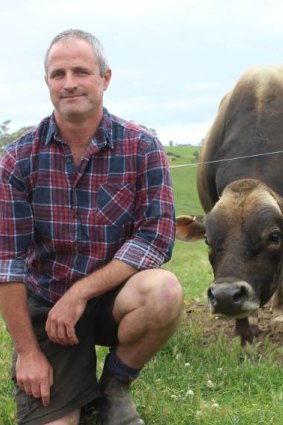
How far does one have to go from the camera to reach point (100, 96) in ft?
13.4

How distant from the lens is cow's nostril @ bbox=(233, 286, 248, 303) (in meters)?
4.94

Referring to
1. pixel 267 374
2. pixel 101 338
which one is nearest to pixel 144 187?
pixel 101 338

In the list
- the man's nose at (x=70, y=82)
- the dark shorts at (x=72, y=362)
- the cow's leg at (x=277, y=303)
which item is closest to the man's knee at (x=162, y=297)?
the dark shorts at (x=72, y=362)

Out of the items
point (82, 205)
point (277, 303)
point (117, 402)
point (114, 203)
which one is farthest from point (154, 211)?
point (277, 303)

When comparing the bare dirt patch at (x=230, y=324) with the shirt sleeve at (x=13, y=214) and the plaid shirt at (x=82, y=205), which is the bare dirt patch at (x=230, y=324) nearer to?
the plaid shirt at (x=82, y=205)

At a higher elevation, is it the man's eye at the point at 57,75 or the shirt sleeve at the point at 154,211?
the man's eye at the point at 57,75

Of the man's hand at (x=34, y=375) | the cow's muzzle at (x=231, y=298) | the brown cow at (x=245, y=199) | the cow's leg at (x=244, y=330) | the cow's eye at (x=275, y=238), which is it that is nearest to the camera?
the man's hand at (x=34, y=375)

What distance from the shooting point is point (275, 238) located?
540 cm

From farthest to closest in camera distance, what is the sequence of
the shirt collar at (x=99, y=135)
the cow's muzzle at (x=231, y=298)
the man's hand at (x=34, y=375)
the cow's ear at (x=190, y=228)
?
the cow's ear at (x=190, y=228)
the cow's muzzle at (x=231, y=298)
the shirt collar at (x=99, y=135)
the man's hand at (x=34, y=375)

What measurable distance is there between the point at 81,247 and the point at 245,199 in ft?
6.39

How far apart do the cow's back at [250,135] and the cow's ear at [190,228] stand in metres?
0.49

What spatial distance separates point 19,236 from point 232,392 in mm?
1556

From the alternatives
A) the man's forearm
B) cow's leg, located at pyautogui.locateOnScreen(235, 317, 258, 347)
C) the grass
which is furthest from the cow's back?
the man's forearm

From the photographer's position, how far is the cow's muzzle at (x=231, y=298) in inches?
193
